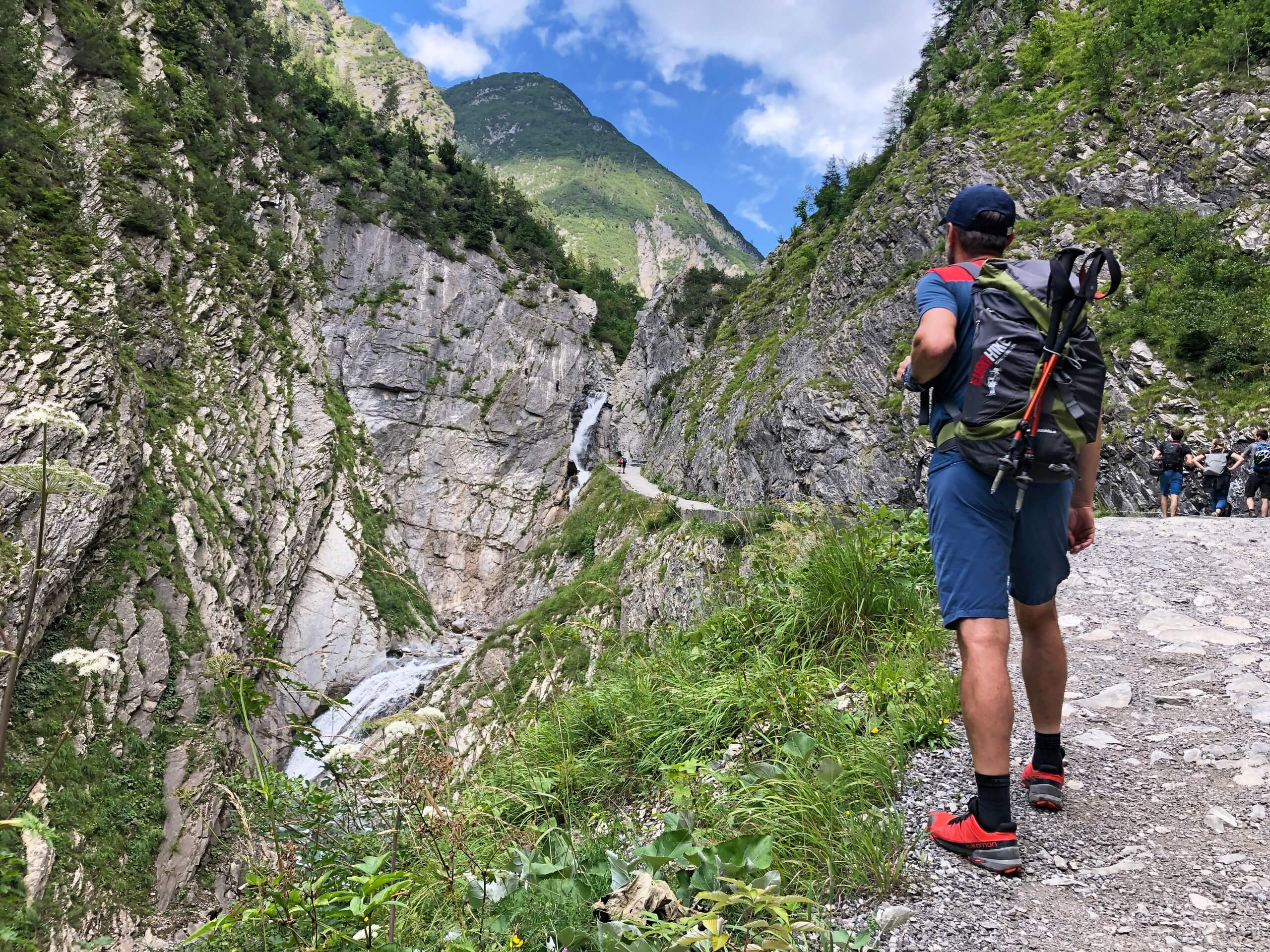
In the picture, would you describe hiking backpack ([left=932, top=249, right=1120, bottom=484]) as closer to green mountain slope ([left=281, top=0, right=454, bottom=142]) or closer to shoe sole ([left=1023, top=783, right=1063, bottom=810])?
shoe sole ([left=1023, top=783, right=1063, bottom=810])

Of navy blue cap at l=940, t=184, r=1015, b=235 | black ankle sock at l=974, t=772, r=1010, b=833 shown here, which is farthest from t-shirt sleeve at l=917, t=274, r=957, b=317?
black ankle sock at l=974, t=772, r=1010, b=833

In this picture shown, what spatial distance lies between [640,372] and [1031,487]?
4488 cm

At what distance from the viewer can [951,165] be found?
23641 millimetres

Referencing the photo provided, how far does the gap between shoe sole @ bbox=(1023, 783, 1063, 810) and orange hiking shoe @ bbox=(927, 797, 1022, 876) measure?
234mm

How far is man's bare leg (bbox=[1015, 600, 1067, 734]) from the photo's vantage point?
2.71 m

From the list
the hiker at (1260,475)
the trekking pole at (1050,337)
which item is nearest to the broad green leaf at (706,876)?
the trekking pole at (1050,337)

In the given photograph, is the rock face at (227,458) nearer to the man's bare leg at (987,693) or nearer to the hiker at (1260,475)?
the man's bare leg at (987,693)

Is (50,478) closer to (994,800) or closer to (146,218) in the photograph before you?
(994,800)

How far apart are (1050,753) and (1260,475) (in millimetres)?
12833

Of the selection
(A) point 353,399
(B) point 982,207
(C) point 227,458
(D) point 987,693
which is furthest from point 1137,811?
(A) point 353,399

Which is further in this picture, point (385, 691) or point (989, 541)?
point (385, 691)

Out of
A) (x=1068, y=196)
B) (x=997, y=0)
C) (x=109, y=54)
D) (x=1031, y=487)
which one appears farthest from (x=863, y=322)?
(x=109, y=54)

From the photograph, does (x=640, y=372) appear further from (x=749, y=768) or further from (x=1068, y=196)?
(x=749, y=768)

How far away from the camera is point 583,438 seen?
4662cm
